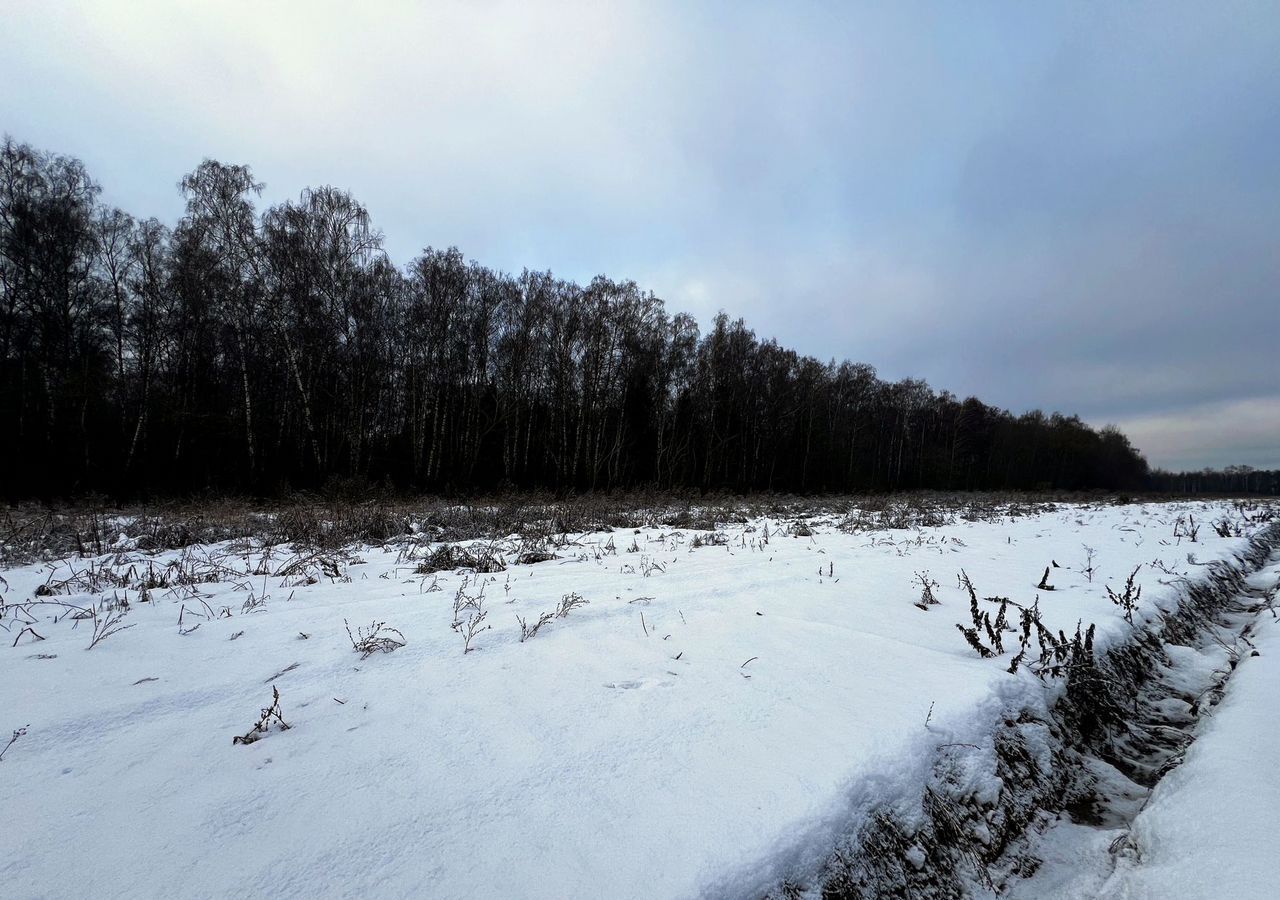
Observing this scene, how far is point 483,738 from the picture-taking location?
1807mm

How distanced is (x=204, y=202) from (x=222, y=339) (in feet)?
16.0

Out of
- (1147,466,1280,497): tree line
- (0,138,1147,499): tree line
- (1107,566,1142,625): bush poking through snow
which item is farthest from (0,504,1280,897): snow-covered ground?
(1147,466,1280,497): tree line

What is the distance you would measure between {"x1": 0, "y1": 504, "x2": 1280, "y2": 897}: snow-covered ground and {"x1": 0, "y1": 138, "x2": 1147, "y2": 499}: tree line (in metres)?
15.8

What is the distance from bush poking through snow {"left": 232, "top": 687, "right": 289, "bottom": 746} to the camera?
1.78 meters

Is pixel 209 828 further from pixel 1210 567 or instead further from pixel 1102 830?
pixel 1210 567

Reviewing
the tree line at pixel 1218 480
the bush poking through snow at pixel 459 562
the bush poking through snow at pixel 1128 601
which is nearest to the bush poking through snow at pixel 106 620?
the bush poking through snow at pixel 459 562

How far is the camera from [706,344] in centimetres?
3272

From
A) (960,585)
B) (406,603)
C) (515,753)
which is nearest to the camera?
(515,753)

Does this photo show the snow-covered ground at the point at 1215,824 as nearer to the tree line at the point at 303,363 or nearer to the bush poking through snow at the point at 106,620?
the bush poking through snow at the point at 106,620

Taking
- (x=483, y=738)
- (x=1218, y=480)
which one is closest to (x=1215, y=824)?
(x=483, y=738)

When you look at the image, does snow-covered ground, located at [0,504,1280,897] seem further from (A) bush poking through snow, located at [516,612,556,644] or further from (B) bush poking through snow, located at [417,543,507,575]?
(B) bush poking through snow, located at [417,543,507,575]

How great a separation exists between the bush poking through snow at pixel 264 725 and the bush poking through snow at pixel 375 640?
0.57 meters

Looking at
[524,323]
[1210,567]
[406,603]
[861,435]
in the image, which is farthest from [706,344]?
[406,603]

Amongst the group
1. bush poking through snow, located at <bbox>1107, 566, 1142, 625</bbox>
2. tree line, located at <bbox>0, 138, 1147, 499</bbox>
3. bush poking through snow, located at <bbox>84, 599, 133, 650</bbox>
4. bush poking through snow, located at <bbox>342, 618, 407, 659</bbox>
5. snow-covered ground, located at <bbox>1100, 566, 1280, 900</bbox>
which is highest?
tree line, located at <bbox>0, 138, 1147, 499</bbox>
